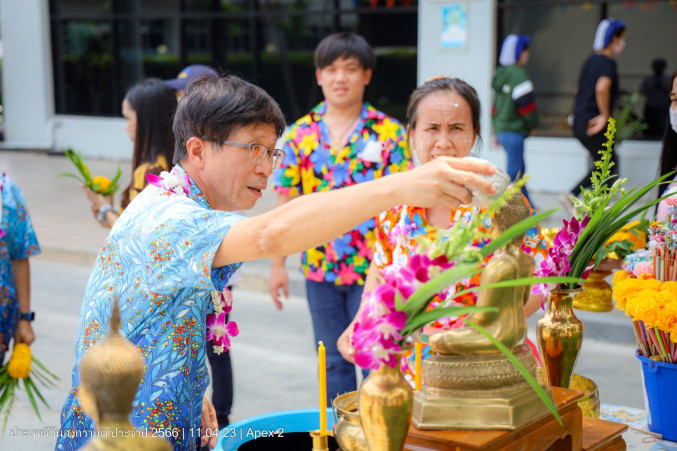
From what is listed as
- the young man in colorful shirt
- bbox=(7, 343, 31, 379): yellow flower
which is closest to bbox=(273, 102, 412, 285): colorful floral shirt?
the young man in colorful shirt

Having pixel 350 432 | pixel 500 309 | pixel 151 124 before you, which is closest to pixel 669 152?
pixel 500 309

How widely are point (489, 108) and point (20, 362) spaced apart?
780 cm

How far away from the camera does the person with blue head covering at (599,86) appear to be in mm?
7656

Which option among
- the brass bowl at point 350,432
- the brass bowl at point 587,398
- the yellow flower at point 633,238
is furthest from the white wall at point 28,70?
the brass bowl at point 350,432

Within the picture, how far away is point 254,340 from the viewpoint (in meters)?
5.61

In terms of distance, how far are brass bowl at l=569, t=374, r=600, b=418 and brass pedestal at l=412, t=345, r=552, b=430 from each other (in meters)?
0.62

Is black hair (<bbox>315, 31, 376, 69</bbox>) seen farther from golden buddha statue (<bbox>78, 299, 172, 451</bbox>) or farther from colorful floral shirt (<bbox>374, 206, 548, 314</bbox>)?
golden buddha statue (<bbox>78, 299, 172, 451</bbox>)

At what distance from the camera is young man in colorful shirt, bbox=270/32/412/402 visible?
11.7 ft

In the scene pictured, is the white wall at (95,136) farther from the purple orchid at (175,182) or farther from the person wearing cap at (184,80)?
the purple orchid at (175,182)

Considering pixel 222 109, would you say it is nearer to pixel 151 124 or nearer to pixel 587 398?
pixel 587 398

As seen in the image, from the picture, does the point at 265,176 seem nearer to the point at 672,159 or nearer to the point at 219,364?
the point at 672,159

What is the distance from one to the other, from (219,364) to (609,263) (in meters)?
1.92

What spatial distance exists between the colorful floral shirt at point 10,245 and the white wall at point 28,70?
1262 cm

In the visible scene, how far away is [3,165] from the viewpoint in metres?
13.2
